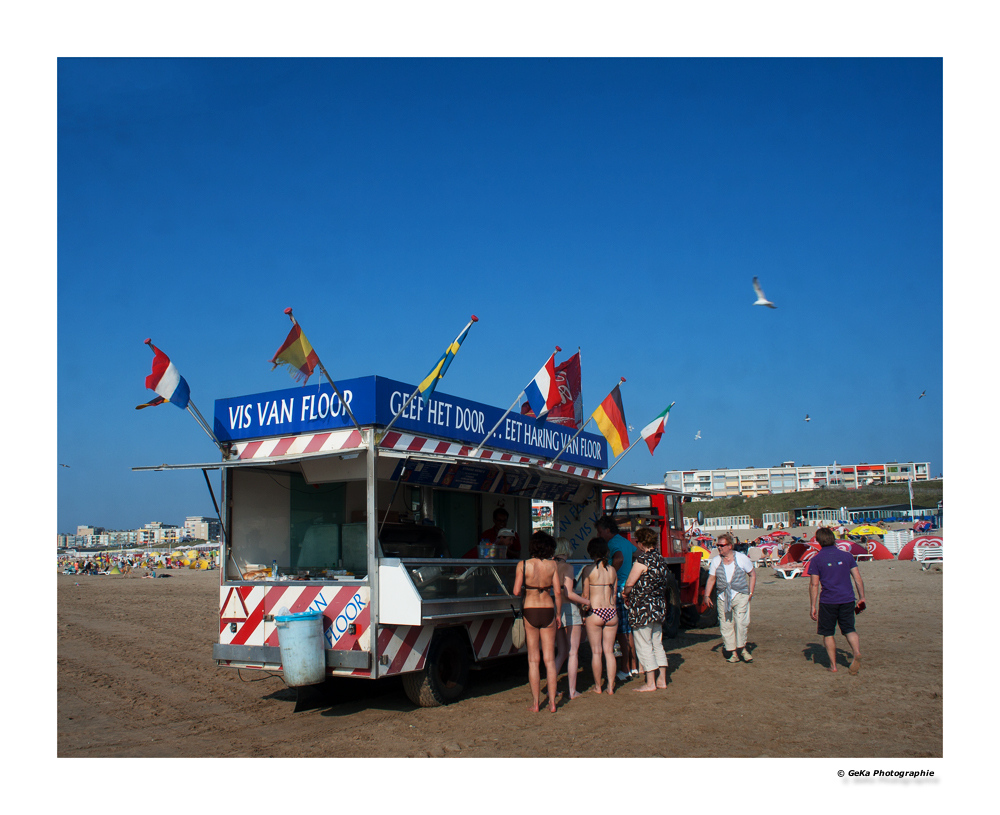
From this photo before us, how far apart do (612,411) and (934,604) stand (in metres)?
10.1

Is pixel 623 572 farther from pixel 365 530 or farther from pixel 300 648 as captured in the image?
pixel 300 648

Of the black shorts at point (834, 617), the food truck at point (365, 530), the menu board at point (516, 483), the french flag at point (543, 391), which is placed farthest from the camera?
the menu board at point (516, 483)

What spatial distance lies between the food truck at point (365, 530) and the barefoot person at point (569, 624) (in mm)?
555

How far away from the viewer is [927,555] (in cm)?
2825

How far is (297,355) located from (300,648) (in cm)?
273

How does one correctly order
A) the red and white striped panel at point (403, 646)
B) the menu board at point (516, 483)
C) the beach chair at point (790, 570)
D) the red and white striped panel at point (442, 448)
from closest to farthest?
the red and white striped panel at point (403, 646)
the red and white striped panel at point (442, 448)
the menu board at point (516, 483)
the beach chair at point (790, 570)

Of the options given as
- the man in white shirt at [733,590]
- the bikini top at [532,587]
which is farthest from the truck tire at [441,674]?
the man in white shirt at [733,590]

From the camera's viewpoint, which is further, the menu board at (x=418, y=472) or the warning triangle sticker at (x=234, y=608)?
the menu board at (x=418, y=472)

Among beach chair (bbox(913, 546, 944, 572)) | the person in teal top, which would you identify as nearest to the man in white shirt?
the person in teal top

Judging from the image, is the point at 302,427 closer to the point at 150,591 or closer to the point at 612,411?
the point at 612,411

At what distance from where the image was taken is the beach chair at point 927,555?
26438 millimetres

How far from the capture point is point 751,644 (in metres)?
11.1

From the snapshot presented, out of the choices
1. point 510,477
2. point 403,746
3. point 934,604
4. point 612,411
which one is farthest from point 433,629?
point 934,604

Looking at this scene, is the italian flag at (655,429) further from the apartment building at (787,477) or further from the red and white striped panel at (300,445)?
the apartment building at (787,477)
